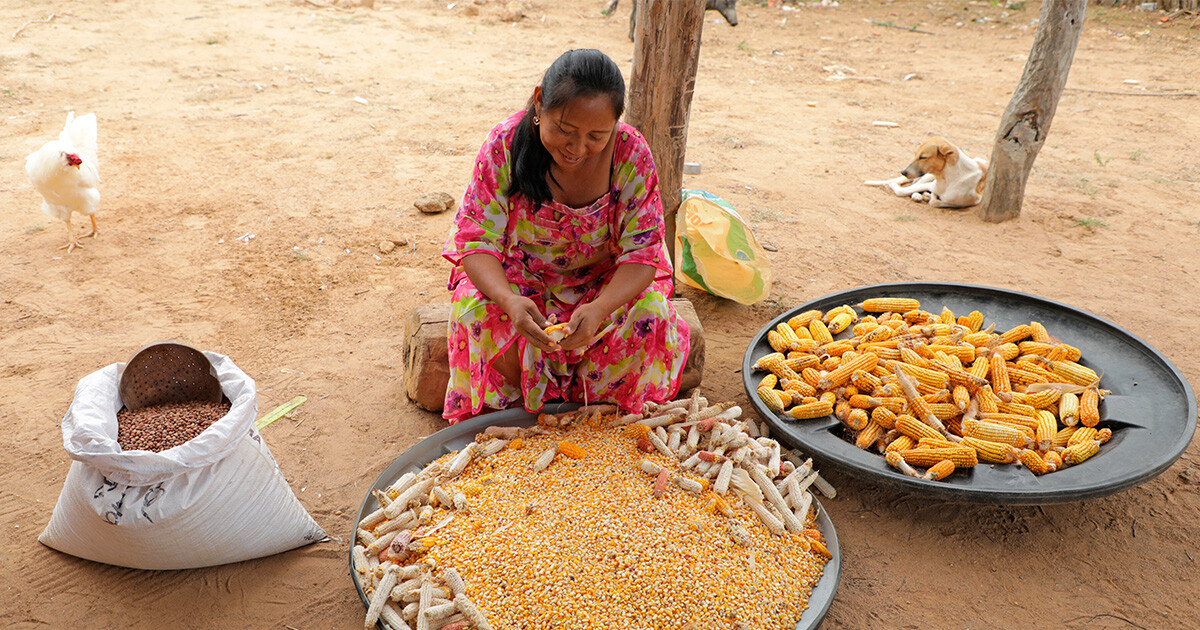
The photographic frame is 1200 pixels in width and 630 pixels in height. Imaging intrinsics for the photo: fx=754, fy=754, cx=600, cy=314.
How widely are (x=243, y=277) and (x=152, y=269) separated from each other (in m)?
0.58

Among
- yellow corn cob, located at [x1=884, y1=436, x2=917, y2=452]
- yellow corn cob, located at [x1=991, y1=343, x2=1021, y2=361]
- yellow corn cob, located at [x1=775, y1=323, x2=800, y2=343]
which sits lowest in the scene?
yellow corn cob, located at [x1=884, y1=436, x2=917, y2=452]

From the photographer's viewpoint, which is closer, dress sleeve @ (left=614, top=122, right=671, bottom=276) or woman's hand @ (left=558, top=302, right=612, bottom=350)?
woman's hand @ (left=558, top=302, right=612, bottom=350)

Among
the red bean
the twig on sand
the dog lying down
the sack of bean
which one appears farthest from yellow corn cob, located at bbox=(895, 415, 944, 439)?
the twig on sand

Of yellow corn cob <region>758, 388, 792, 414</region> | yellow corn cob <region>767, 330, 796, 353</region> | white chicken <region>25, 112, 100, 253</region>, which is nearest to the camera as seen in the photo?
yellow corn cob <region>758, 388, 792, 414</region>

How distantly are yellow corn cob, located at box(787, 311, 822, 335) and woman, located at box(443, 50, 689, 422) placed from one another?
0.70m

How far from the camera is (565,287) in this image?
9.66 feet

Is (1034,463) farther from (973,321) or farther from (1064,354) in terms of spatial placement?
(973,321)

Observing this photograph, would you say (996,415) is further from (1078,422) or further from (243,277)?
(243,277)

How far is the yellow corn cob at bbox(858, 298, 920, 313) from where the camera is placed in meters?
3.60

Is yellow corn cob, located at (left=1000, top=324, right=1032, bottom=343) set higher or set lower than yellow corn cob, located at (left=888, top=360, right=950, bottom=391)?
higher

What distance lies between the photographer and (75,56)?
27.6 ft

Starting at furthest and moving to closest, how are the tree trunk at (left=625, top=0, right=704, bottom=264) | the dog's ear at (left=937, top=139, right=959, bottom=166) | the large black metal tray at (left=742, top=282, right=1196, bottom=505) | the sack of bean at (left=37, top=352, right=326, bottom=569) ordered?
the dog's ear at (left=937, top=139, right=959, bottom=166) < the tree trunk at (left=625, top=0, right=704, bottom=264) < the large black metal tray at (left=742, top=282, right=1196, bottom=505) < the sack of bean at (left=37, top=352, right=326, bottom=569)

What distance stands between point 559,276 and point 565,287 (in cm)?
5

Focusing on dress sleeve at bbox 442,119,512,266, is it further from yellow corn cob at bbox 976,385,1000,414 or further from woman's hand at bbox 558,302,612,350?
yellow corn cob at bbox 976,385,1000,414
